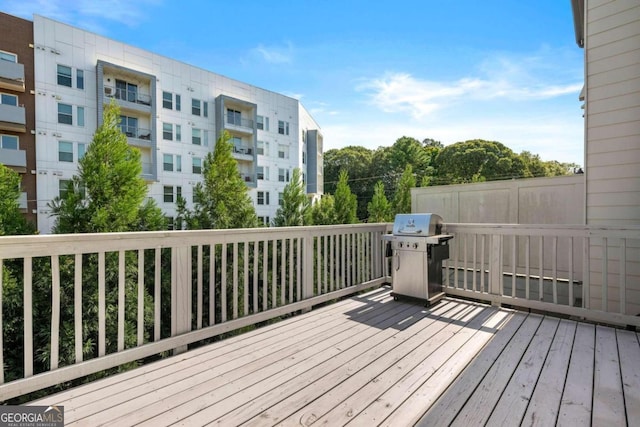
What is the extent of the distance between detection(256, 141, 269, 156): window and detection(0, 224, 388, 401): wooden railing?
17.3 meters

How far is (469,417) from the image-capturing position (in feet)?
5.08

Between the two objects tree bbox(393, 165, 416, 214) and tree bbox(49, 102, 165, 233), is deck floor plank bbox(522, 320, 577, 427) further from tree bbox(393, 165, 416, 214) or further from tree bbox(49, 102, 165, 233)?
tree bbox(393, 165, 416, 214)

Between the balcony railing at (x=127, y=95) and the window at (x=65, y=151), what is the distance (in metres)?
2.98

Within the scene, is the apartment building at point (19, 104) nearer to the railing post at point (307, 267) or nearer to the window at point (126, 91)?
the window at point (126, 91)

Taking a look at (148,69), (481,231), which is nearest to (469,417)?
(481,231)

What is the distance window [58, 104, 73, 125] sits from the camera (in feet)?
44.3

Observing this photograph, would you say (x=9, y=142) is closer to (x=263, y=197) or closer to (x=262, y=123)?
(x=263, y=197)

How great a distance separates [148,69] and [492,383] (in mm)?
19223

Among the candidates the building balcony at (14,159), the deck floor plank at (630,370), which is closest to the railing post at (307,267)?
the deck floor plank at (630,370)

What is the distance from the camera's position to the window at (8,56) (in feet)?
40.2

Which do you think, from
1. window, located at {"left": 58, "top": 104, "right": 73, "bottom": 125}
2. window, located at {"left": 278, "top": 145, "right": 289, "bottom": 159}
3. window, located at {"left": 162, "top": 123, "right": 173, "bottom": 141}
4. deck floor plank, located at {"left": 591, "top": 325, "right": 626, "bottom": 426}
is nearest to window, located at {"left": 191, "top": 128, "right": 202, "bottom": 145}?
window, located at {"left": 162, "top": 123, "right": 173, "bottom": 141}

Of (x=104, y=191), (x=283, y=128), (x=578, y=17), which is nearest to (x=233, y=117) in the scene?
(x=283, y=128)

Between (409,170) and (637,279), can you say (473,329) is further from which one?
(409,170)

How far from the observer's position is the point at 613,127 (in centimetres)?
309
